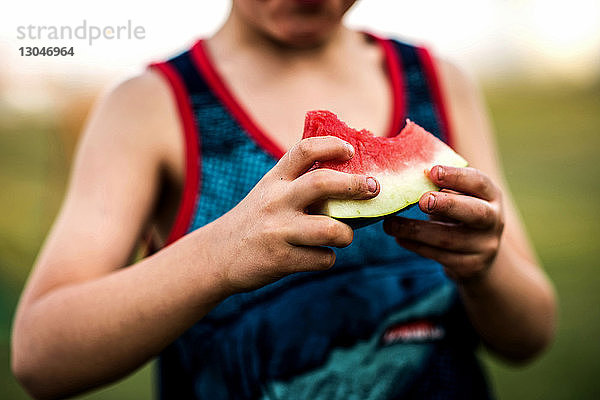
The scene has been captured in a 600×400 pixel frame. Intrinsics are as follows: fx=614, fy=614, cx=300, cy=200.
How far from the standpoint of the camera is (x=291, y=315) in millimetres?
1177

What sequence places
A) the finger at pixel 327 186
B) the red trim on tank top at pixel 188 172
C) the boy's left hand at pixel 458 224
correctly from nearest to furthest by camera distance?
the finger at pixel 327 186 < the boy's left hand at pixel 458 224 < the red trim on tank top at pixel 188 172

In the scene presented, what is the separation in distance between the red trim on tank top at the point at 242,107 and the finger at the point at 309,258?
367mm

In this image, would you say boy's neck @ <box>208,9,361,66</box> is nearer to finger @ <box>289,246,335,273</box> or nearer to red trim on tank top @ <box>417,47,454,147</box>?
red trim on tank top @ <box>417,47,454,147</box>

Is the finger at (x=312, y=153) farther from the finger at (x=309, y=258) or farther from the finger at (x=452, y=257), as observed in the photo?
the finger at (x=452, y=257)

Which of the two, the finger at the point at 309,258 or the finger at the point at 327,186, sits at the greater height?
the finger at the point at 327,186

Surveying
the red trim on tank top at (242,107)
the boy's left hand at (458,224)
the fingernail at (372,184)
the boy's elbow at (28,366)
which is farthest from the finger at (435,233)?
the boy's elbow at (28,366)

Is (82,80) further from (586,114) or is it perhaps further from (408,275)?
(586,114)

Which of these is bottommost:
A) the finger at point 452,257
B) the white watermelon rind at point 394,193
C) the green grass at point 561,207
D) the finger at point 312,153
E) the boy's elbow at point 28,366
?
the green grass at point 561,207

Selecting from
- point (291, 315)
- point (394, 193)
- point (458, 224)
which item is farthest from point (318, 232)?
point (291, 315)

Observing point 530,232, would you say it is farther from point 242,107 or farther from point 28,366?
point 28,366

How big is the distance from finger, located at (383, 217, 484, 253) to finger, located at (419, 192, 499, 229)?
0.11 ft

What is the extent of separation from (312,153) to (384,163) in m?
0.23

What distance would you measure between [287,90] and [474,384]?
29.4 inches

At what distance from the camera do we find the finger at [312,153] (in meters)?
0.82
